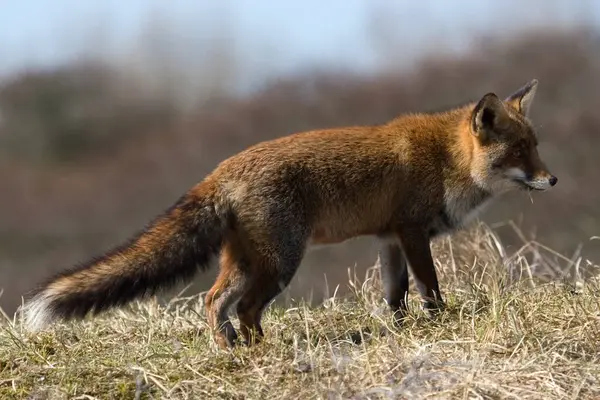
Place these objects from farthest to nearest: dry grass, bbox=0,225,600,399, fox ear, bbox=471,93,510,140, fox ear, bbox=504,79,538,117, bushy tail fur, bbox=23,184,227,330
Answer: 1. fox ear, bbox=504,79,538,117
2. fox ear, bbox=471,93,510,140
3. bushy tail fur, bbox=23,184,227,330
4. dry grass, bbox=0,225,600,399

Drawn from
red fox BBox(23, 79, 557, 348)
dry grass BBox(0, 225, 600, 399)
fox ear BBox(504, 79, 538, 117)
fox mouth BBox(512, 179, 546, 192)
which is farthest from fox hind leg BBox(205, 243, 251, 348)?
fox ear BBox(504, 79, 538, 117)

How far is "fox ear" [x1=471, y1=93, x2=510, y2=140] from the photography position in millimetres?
7242

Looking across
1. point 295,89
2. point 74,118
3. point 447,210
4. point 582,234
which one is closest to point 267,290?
point 447,210

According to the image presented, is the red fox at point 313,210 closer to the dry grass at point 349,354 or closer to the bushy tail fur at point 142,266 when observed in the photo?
the bushy tail fur at point 142,266

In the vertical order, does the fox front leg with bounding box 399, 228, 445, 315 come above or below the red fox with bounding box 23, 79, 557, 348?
below

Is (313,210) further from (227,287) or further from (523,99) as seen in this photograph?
(523,99)

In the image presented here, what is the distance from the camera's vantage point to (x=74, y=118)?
23.9 meters

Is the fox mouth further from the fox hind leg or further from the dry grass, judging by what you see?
the fox hind leg

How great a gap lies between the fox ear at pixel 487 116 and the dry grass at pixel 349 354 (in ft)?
3.71

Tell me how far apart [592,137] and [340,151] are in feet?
62.1

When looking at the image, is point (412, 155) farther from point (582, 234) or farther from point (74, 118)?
point (74, 118)

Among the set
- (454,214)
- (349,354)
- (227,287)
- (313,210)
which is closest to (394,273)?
(454,214)

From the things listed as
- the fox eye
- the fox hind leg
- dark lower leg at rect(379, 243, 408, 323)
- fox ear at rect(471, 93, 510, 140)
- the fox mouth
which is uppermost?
fox ear at rect(471, 93, 510, 140)

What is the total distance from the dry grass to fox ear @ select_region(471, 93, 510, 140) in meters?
1.13
